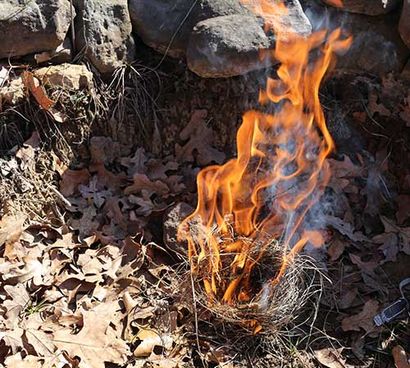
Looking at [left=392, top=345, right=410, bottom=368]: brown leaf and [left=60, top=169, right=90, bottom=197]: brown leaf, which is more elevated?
[left=60, top=169, right=90, bottom=197]: brown leaf

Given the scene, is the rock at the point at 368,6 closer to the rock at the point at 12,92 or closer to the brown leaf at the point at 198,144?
the brown leaf at the point at 198,144

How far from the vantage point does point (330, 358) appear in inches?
144

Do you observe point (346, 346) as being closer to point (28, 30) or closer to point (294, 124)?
point (294, 124)

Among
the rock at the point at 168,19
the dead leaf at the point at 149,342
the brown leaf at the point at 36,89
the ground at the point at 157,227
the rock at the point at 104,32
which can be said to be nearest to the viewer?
the dead leaf at the point at 149,342

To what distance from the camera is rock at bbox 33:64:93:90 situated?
4.17 m

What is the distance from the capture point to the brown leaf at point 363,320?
12.4 ft

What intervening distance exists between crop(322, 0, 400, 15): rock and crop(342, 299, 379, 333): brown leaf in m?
2.01

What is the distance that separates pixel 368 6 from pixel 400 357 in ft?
7.69

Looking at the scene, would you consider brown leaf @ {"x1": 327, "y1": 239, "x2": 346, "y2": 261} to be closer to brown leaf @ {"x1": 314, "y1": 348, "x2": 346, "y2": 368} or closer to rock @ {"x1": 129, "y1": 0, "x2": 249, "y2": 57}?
brown leaf @ {"x1": 314, "y1": 348, "x2": 346, "y2": 368}

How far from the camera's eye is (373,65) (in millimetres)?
4570

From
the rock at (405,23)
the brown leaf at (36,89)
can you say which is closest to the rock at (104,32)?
the brown leaf at (36,89)

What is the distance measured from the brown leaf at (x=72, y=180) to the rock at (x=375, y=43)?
1963 mm

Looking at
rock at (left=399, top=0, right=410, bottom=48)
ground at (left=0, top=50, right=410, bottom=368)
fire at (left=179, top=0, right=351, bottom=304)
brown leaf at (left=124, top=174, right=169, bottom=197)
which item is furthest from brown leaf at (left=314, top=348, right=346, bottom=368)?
rock at (left=399, top=0, right=410, bottom=48)

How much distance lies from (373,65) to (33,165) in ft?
8.13
